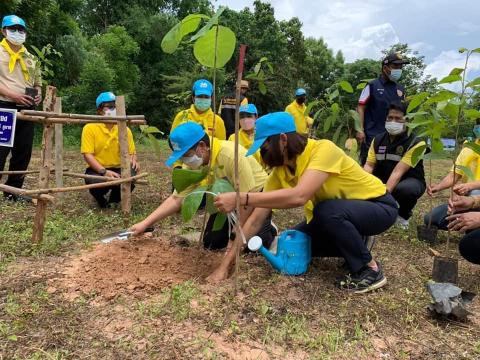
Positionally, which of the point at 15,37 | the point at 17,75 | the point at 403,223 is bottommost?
the point at 403,223

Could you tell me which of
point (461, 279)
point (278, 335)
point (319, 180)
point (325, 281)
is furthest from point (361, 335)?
point (461, 279)

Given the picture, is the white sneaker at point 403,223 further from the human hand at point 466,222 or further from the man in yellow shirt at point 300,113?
the man in yellow shirt at point 300,113

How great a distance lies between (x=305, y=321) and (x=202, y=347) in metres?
0.56

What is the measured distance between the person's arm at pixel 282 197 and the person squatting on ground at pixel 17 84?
2933 millimetres

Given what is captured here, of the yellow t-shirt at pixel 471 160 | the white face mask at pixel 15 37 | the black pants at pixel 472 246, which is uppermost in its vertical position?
the white face mask at pixel 15 37

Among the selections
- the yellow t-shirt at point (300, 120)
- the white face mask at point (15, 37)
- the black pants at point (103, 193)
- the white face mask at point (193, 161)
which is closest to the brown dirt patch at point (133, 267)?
the white face mask at point (193, 161)

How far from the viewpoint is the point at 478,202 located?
9.11ft

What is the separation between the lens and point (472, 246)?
2.74 m

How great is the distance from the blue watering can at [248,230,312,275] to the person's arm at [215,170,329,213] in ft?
1.50

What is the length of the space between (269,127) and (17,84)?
10.3 feet

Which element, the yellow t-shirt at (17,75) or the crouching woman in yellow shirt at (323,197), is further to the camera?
the yellow t-shirt at (17,75)

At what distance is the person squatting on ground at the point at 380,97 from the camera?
433 centimetres

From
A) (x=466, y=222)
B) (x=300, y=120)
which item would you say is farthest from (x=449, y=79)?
(x=300, y=120)

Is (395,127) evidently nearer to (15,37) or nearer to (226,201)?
(226,201)
